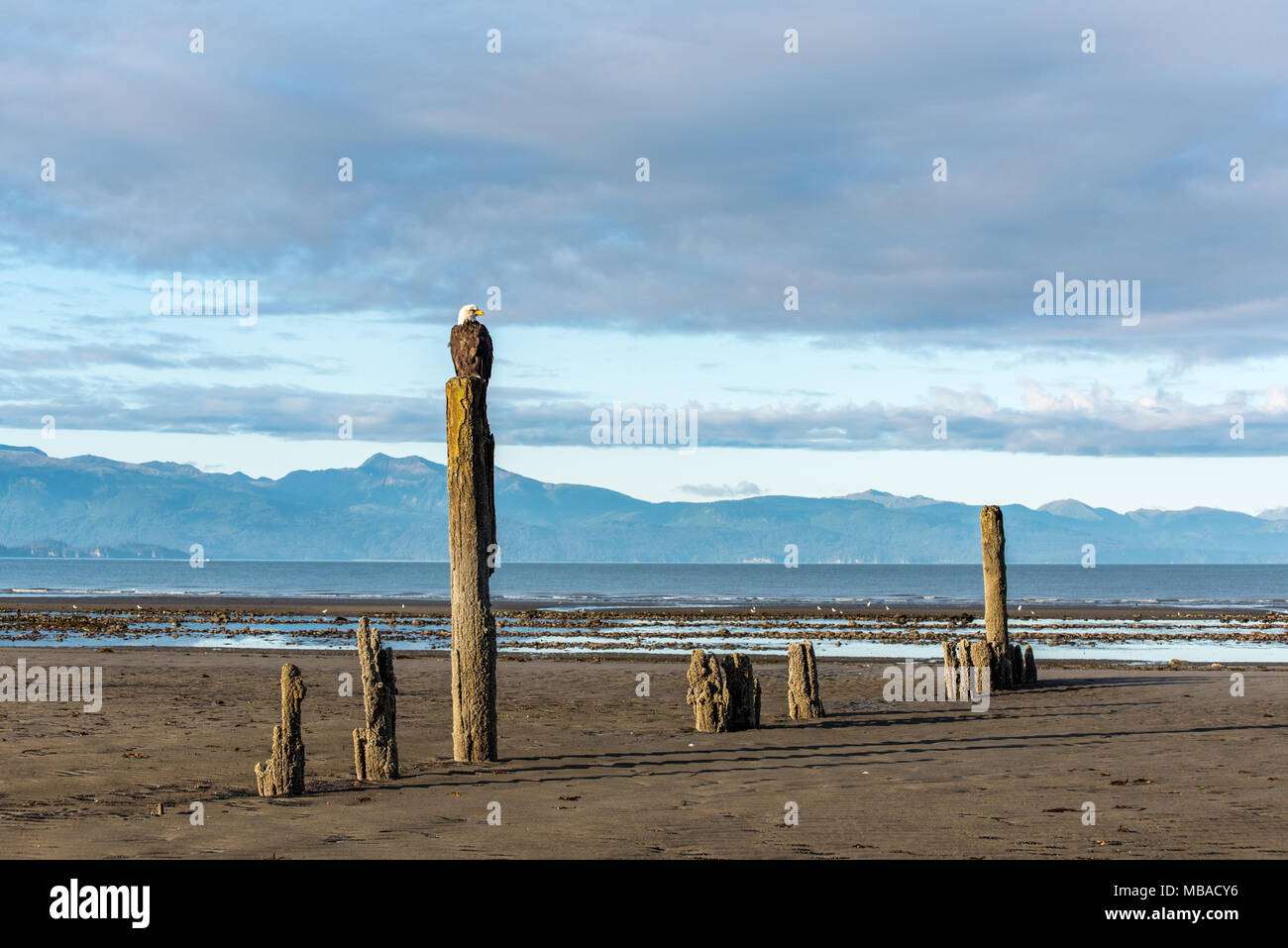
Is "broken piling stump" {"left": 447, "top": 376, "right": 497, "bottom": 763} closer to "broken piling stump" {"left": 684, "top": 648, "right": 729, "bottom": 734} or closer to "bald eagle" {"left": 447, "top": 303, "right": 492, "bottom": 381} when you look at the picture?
"bald eagle" {"left": 447, "top": 303, "right": 492, "bottom": 381}

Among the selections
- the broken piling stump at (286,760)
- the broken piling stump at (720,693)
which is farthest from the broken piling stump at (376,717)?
the broken piling stump at (720,693)

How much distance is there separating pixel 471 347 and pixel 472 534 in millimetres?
2258

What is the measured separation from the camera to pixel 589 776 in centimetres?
1370

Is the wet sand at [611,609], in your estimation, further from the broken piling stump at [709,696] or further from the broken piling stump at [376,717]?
the broken piling stump at [376,717]

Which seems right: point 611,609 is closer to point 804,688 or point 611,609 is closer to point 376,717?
point 804,688

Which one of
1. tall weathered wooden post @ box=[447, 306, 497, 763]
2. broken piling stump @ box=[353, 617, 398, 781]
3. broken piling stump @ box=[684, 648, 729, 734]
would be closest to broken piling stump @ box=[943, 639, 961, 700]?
broken piling stump @ box=[684, 648, 729, 734]

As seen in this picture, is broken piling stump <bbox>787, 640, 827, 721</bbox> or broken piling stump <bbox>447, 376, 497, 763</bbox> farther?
broken piling stump <bbox>787, 640, 827, 721</bbox>

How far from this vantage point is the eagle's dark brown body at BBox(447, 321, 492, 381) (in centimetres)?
1430

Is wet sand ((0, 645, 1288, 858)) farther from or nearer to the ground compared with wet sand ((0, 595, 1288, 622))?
farther from the ground

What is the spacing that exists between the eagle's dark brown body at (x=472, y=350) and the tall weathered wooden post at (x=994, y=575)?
44.7ft

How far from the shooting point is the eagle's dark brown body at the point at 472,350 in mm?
14297

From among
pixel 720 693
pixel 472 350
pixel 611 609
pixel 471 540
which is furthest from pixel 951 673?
pixel 611 609
